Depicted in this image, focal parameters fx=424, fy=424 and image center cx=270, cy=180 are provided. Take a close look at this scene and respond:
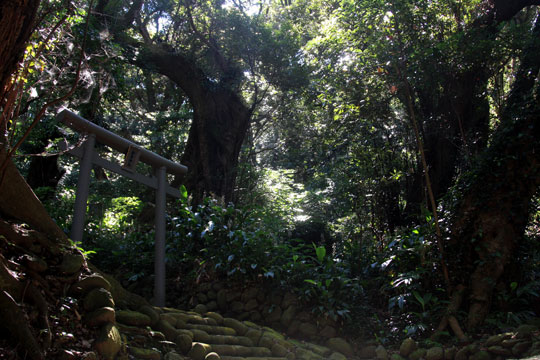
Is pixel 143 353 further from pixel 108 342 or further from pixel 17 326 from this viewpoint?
pixel 17 326

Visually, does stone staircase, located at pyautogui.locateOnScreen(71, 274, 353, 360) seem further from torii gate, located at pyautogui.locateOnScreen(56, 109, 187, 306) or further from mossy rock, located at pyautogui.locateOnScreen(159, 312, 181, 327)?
torii gate, located at pyautogui.locateOnScreen(56, 109, 187, 306)

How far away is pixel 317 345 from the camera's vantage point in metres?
5.25

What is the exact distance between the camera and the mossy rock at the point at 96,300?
340cm

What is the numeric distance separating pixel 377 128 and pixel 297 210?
3.48 m

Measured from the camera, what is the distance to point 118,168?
5258mm

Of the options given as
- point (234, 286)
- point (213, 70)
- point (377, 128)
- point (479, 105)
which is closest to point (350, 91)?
point (377, 128)

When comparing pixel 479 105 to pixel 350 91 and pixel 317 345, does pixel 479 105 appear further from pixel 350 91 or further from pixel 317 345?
pixel 317 345

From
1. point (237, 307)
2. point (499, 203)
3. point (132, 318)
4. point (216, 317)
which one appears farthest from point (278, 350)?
point (499, 203)

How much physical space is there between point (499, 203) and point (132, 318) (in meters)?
4.70

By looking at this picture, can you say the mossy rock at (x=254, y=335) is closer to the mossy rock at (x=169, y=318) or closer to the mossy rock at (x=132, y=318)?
the mossy rock at (x=169, y=318)

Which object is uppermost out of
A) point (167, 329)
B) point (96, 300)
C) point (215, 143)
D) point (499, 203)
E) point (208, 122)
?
point (208, 122)

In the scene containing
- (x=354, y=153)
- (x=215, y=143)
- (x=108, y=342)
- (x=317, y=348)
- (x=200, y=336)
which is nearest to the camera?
(x=108, y=342)

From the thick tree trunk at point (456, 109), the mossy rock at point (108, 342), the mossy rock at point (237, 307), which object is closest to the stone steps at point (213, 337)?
the mossy rock at point (108, 342)

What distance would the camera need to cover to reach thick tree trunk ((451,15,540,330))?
17.8ft
